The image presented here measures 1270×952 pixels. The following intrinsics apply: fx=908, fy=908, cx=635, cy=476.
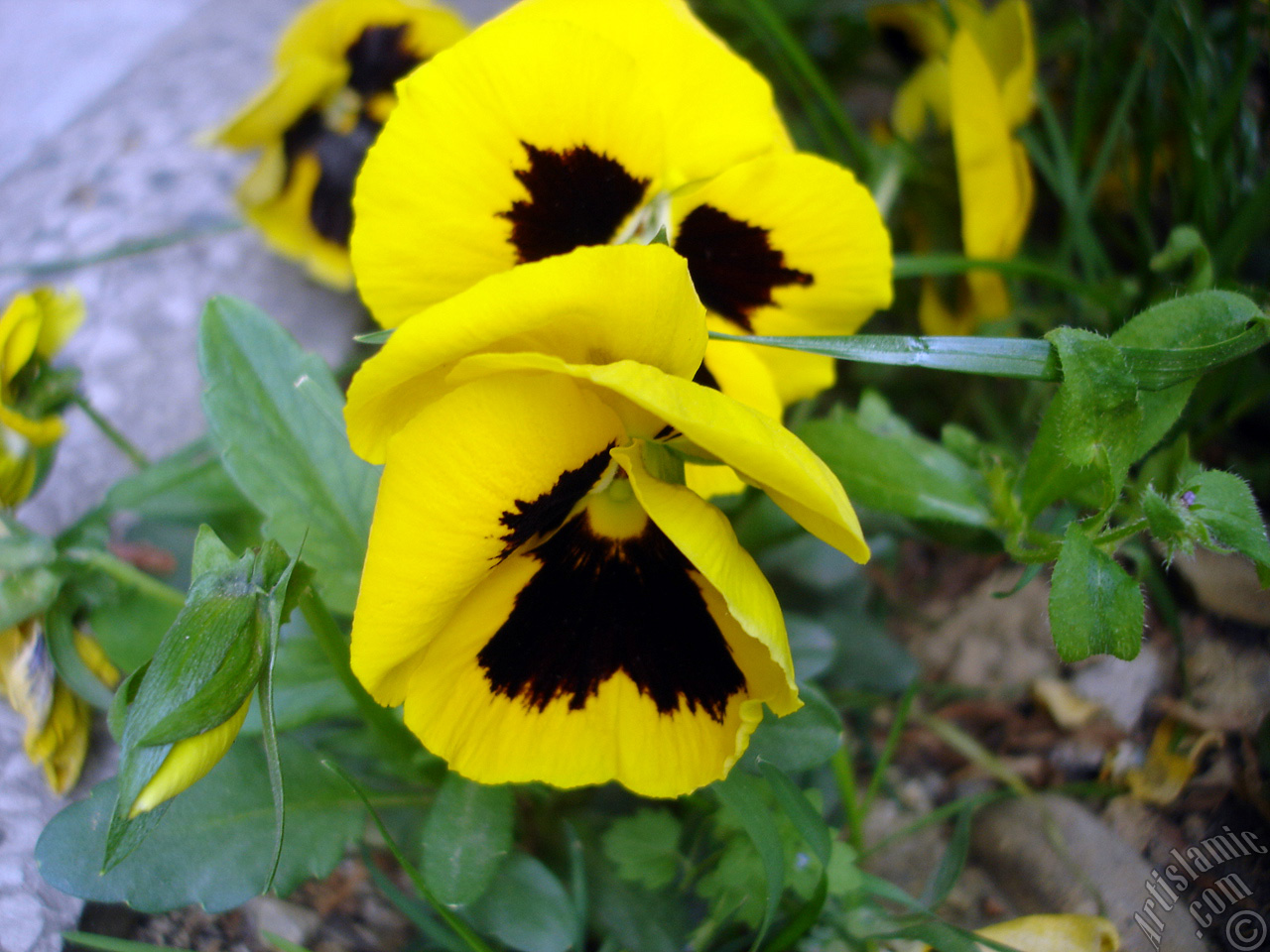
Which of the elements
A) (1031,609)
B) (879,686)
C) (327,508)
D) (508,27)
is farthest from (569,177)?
(1031,609)

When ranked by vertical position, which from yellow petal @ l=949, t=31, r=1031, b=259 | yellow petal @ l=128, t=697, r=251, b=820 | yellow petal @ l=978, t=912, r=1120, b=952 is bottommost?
yellow petal @ l=978, t=912, r=1120, b=952

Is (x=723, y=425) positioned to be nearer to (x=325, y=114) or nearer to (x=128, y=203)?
(x=325, y=114)

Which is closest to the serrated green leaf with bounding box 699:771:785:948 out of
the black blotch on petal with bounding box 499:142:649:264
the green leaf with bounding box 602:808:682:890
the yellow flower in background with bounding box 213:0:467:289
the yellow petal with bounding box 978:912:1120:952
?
the green leaf with bounding box 602:808:682:890

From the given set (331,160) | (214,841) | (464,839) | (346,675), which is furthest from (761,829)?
(331,160)

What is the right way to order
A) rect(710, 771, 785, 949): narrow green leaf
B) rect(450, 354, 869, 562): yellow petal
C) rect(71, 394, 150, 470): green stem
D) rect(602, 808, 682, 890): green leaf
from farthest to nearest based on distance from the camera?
rect(71, 394, 150, 470): green stem < rect(602, 808, 682, 890): green leaf < rect(710, 771, 785, 949): narrow green leaf < rect(450, 354, 869, 562): yellow petal

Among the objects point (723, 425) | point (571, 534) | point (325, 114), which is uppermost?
point (325, 114)

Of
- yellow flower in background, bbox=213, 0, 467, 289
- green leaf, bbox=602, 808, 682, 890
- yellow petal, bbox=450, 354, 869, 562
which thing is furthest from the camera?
yellow flower in background, bbox=213, 0, 467, 289

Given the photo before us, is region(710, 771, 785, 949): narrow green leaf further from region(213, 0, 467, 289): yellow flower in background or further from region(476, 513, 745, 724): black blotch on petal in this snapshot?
region(213, 0, 467, 289): yellow flower in background

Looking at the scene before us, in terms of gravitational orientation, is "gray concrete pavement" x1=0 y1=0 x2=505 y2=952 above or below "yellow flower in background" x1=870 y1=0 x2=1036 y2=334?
above
